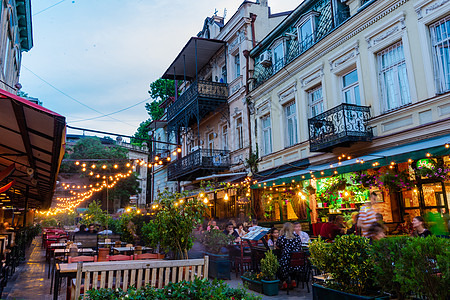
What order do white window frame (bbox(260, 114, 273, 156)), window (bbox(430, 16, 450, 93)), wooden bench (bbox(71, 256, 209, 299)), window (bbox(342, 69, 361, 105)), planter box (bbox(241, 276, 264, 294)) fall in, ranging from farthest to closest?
white window frame (bbox(260, 114, 273, 156)) → window (bbox(342, 69, 361, 105)) → window (bbox(430, 16, 450, 93)) → planter box (bbox(241, 276, 264, 294)) → wooden bench (bbox(71, 256, 209, 299))

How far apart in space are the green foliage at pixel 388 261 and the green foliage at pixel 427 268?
0.79ft

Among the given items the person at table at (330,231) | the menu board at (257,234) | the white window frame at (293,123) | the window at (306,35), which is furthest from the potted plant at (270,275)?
the window at (306,35)

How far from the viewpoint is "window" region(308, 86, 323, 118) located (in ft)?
45.8

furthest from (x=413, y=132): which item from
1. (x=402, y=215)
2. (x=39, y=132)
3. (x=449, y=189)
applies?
(x=39, y=132)

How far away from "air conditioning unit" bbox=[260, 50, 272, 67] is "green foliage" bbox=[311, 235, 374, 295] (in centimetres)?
1288

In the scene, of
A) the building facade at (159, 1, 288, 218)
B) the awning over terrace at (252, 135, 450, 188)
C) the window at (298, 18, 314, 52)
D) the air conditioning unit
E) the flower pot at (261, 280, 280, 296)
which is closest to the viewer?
the flower pot at (261, 280, 280, 296)

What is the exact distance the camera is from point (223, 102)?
20.2 m

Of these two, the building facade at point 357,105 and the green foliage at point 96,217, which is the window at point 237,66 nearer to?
the building facade at point 357,105

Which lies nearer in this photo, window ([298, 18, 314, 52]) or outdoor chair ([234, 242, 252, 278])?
outdoor chair ([234, 242, 252, 278])

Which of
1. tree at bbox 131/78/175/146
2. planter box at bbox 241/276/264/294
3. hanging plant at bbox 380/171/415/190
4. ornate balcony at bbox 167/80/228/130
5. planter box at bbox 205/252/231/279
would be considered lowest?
planter box at bbox 241/276/264/294

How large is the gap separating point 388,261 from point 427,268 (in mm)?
663

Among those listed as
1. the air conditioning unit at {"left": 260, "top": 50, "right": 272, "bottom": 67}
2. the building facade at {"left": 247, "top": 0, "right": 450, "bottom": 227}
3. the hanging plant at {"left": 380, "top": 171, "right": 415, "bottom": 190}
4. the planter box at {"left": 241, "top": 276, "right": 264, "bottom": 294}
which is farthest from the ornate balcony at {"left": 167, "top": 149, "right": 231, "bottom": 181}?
the planter box at {"left": 241, "top": 276, "right": 264, "bottom": 294}

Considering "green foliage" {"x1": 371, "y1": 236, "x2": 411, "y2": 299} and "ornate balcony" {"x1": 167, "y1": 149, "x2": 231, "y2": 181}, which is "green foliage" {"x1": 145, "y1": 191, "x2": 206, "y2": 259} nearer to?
"green foliage" {"x1": 371, "y1": 236, "x2": 411, "y2": 299}

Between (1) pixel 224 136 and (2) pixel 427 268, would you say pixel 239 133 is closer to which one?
(1) pixel 224 136
